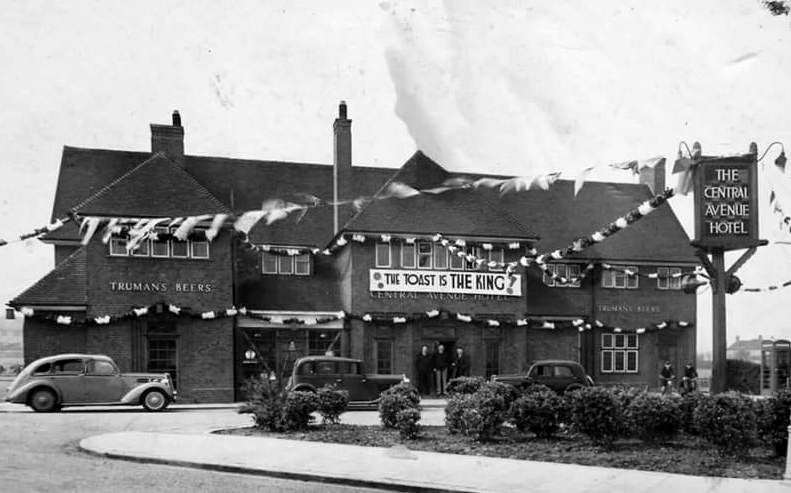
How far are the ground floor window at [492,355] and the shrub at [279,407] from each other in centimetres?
1729

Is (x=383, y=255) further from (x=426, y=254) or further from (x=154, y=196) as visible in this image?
(x=154, y=196)

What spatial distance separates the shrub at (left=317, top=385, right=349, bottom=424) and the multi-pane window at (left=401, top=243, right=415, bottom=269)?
1547 cm

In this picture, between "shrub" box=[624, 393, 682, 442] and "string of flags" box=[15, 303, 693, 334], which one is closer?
"shrub" box=[624, 393, 682, 442]

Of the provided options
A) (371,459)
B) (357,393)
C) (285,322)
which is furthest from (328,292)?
(371,459)

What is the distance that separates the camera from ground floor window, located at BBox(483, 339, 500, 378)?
34.5 meters

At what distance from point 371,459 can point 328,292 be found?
2149 centimetres

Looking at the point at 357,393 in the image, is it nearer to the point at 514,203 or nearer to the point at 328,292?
the point at 328,292

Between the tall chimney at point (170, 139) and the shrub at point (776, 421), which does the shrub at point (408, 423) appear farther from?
the tall chimney at point (170, 139)

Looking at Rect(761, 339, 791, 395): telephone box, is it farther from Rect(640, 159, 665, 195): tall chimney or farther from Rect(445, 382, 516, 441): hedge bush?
Rect(445, 382, 516, 441): hedge bush

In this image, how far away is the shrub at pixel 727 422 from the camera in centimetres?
1273

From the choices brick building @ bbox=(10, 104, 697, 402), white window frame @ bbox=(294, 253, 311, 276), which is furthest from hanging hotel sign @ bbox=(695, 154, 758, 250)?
white window frame @ bbox=(294, 253, 311, 276)

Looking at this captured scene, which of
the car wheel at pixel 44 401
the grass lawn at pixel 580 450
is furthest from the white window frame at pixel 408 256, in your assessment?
the grass lawn at pixel 580 450

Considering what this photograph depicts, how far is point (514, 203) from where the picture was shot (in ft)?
131

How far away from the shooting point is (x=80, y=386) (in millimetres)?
23891
